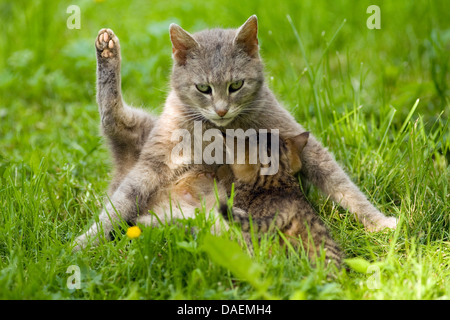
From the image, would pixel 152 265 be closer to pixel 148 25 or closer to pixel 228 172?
pixel 228 172

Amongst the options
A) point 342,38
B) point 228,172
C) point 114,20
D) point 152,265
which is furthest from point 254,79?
point 114,20

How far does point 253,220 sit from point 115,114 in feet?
4.66

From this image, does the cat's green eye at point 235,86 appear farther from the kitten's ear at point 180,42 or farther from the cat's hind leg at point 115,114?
the cat's hind leg at point 115,114

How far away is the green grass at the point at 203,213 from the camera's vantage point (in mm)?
2621

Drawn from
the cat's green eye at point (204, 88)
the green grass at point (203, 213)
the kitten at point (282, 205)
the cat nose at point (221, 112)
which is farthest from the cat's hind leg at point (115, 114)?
the kitten at point (282, 205)

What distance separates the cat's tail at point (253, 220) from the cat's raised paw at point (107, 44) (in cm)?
154

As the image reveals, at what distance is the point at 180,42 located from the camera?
3.54 meters

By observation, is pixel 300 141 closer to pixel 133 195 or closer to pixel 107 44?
pixel 133 195

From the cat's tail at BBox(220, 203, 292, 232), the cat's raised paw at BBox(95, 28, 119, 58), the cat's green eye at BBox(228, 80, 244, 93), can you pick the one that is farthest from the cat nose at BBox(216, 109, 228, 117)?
the cat's raised paw at BBox(95, 28, 119, 58)

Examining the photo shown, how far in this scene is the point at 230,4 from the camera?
20.1 ft

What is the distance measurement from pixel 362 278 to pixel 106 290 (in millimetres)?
1235

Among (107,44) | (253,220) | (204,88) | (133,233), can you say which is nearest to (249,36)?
(204,88)

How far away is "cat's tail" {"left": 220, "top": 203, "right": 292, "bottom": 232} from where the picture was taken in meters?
2.80

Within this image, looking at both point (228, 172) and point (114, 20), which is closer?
point (228, 172)
